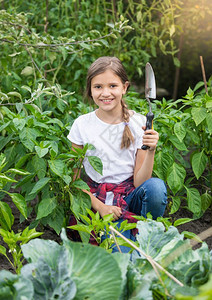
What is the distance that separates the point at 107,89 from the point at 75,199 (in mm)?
555

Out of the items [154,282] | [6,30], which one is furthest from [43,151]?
[6,30]

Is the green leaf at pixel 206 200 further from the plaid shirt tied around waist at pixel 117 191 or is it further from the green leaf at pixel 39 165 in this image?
the green leaf at pixel 39 165

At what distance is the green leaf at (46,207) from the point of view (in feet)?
6.04

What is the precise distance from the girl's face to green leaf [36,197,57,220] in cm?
53

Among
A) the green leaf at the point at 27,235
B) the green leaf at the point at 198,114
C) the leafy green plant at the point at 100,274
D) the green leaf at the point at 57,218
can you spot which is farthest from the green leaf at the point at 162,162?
the leafy green plant at the point at 100,274

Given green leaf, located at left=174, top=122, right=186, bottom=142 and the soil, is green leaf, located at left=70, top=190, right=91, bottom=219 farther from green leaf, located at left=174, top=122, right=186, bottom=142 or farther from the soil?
green leaf, located at left=174, top=122, right=186, bottom=142

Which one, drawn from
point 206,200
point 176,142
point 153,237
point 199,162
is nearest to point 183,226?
point 206,200

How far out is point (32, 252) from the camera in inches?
38.0

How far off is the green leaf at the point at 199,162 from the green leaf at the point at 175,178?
109 millimetres

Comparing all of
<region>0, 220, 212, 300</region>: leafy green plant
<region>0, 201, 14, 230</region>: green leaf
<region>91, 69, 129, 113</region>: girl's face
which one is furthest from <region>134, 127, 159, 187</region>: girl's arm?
<region>0, 220, 212, 300</region>: leafy green plant

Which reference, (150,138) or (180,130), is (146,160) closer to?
(150,138)

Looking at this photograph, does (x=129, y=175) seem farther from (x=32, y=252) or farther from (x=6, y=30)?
(x=6, y=30)

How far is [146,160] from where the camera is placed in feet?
6.59

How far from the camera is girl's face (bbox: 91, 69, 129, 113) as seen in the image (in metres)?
2.10
